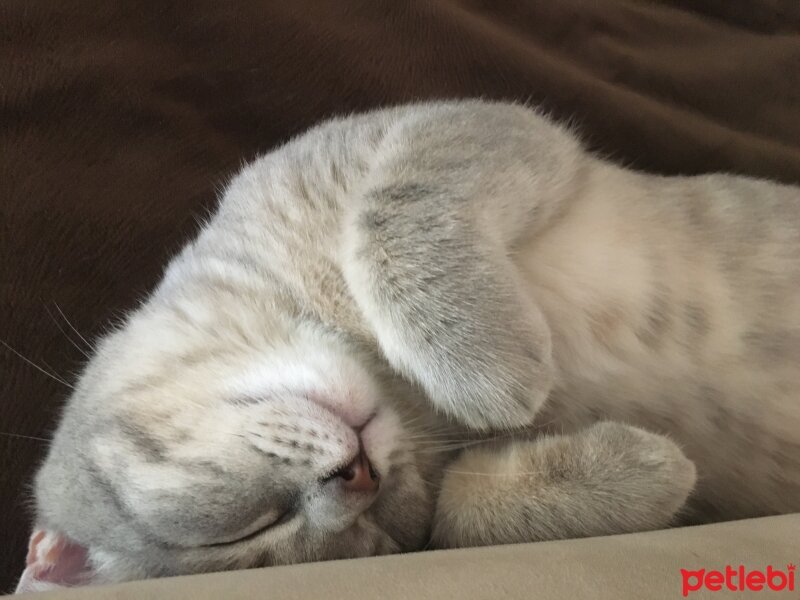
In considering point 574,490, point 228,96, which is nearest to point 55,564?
point 574,490

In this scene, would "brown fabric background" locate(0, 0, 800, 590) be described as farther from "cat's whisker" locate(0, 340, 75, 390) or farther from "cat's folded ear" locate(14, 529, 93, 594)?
"cat's folded ear" locate(14, 529, 93, 594)

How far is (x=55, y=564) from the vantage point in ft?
3.22

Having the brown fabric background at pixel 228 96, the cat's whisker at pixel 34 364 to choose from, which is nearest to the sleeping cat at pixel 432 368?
the cat's whisker at pixel 34 364

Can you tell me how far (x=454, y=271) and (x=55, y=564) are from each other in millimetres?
694

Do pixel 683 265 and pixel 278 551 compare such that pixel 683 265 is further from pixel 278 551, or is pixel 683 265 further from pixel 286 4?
pixel 286 4

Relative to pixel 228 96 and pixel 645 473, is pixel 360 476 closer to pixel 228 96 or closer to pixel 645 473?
pixel 645 473

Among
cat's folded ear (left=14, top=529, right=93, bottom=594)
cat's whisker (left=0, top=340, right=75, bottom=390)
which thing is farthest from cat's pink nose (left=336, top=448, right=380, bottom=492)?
cat's whisker (left=0, top=340, right=75, bottom=390)

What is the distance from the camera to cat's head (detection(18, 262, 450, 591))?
85 cm

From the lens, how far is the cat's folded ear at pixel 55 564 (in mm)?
970

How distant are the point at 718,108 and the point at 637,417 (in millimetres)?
906

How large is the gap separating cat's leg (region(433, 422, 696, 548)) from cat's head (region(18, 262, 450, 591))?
0.08 meters

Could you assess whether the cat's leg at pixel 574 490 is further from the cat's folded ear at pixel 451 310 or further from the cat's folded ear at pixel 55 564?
the cat's folded ear at pixel 55 564

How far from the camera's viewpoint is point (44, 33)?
138 centimetres

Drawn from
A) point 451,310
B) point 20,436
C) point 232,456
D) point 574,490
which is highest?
point 451,310
